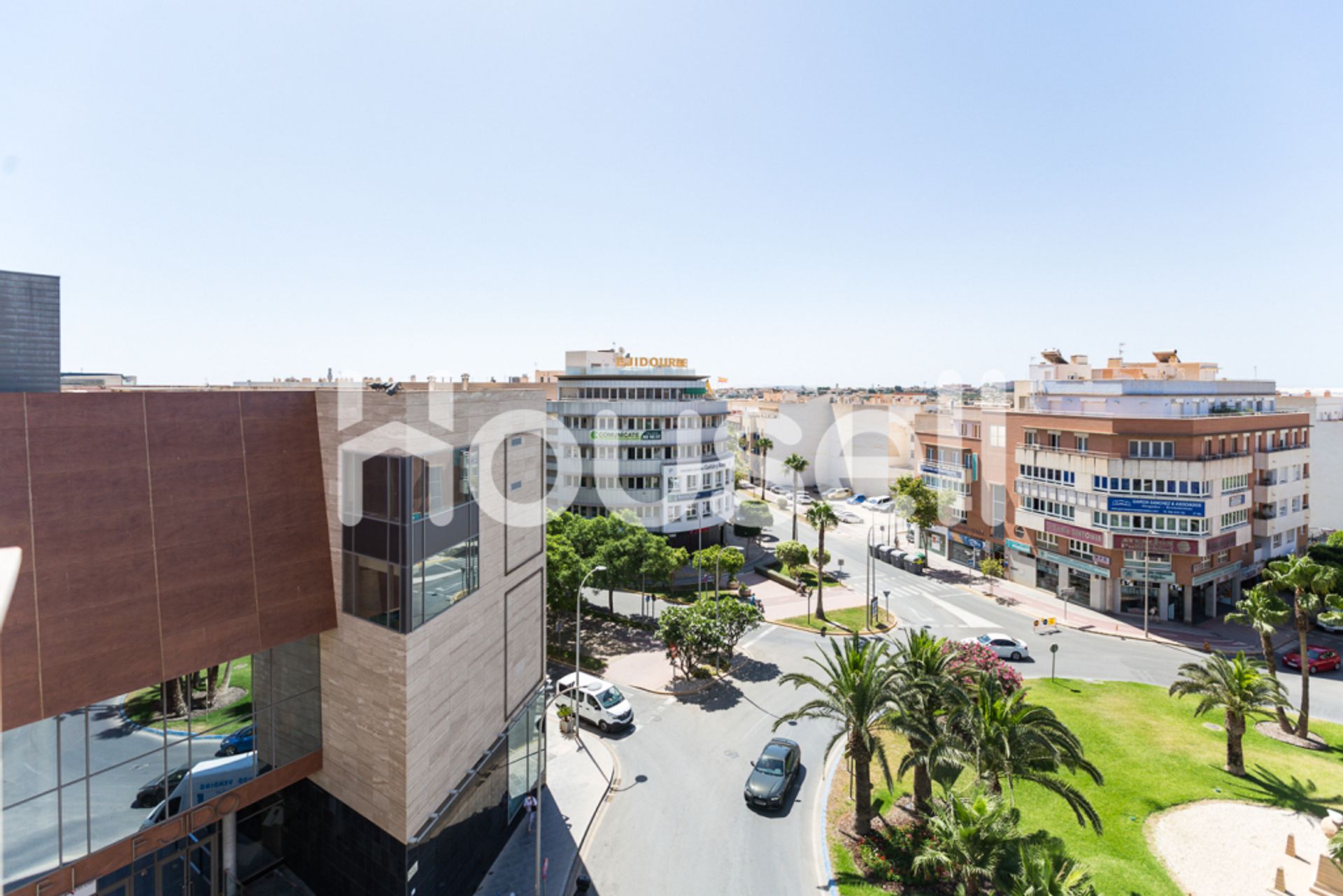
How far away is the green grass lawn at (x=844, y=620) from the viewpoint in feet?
151

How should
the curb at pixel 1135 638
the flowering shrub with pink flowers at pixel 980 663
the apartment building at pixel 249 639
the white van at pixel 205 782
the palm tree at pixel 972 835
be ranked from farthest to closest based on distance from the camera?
1. the curb at pixel 1135 638
2. the flowering shrub with pink flowers at pixel 980 663
3. the palm tree at pixel 972 835
4. the white van at pixel 205 782
5. the apartment building at pixel 249 639

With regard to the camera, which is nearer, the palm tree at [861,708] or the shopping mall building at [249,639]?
the shopping mall building at [249,639]

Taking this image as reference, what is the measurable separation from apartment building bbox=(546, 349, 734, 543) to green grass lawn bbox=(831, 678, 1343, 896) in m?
32.8

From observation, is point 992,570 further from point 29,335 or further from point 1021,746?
point 29,335

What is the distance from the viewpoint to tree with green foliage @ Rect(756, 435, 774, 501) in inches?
4119

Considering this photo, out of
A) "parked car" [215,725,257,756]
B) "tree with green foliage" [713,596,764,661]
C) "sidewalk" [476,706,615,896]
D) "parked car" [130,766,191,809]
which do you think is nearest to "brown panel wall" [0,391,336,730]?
"parked car" [215,725,257,756]

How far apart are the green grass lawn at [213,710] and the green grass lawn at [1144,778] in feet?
60.9

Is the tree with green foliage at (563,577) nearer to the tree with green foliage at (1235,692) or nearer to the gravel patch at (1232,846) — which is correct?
the gravel patch at (1232,846)

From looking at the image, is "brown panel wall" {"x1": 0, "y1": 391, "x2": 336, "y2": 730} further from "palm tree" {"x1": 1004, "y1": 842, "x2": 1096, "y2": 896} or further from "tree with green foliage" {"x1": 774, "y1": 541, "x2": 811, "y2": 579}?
"tree with green foliage" {"x1": 774, "y1": 541, "x2": 811, "y2": 579}

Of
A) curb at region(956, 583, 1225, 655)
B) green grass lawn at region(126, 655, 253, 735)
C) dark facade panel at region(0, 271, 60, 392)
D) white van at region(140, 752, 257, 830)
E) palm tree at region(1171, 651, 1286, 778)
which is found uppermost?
dark facade panel at region(0, 271, 60, 392)

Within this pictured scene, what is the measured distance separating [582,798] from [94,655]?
1787cm

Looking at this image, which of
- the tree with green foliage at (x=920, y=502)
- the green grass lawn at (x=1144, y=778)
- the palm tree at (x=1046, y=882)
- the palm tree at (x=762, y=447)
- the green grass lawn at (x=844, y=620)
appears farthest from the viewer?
the palm tree at (x=762, y=447)

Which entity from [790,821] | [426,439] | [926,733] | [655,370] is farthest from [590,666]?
[655,370]

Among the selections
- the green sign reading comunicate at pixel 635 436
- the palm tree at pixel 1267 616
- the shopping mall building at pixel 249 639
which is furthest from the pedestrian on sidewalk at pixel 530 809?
the green sign reading comunicate at pixel 635 436
